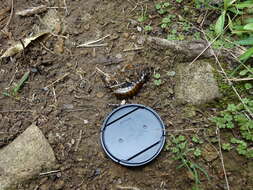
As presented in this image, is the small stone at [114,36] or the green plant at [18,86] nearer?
the green plant at [18,86]

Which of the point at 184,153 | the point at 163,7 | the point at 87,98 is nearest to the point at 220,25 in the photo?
the point at 163,7

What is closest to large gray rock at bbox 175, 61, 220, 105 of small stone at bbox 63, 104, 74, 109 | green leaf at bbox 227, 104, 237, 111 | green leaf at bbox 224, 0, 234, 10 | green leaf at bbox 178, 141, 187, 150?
green leaf at bbox 227, 104, 237, 111

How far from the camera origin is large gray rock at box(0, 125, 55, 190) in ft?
8.66

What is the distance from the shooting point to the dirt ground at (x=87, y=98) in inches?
104

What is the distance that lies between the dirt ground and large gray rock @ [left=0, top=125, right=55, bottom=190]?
7cm

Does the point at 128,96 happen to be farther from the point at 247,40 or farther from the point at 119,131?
the point at 247,40

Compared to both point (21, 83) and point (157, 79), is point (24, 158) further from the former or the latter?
point (157, 79)

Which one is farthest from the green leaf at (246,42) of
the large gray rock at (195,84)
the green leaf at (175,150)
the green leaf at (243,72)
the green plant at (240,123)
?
the green leaf at (175,150)

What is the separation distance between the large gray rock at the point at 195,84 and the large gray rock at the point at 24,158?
1267mm

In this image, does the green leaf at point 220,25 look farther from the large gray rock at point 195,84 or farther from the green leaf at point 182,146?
the green leaf at point 182,146

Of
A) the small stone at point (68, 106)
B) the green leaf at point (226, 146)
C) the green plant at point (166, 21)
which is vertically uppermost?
the green plant at point (166, 21)

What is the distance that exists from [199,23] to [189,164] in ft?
4.82

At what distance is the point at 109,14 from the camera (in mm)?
3359

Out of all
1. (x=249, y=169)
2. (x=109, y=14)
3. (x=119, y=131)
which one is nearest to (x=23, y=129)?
(x=119, y=131)
